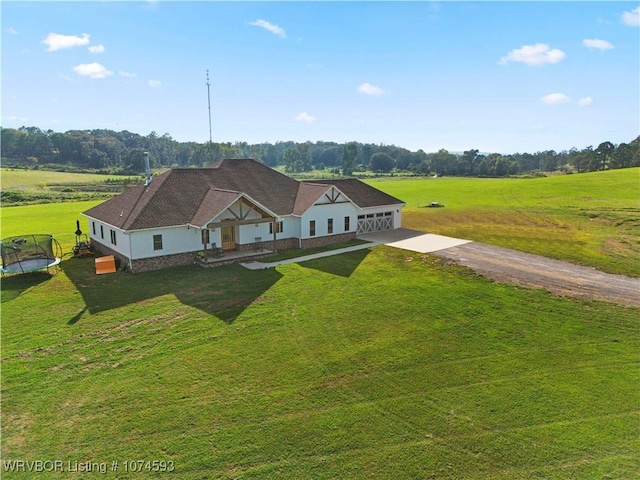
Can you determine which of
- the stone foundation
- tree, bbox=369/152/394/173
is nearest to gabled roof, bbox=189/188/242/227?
the stone foundation

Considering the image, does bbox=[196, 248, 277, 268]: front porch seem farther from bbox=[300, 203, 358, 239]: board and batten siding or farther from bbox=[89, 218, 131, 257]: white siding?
bbox=[89, 218, 131, 257]: white siding

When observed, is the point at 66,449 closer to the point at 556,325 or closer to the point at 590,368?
the point at 590,368

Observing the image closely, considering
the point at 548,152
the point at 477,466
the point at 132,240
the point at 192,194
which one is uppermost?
the point at 548,152

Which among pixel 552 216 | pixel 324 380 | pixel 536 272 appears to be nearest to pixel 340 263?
pixel 536 272

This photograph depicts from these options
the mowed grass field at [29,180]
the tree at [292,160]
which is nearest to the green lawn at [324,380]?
the mowed grass field at [29,180]

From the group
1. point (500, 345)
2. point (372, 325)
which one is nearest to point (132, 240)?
point (372, 325)

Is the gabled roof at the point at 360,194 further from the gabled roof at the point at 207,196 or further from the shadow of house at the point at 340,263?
the shadow of house at the point at 340,263
